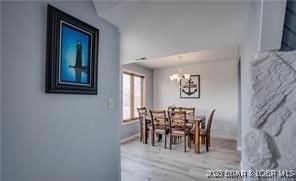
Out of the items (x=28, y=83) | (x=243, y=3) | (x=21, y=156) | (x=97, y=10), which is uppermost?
(x=243, y=3)

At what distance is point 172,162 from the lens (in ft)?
9.69

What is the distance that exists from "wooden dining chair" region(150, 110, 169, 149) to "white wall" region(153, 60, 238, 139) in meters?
1.70

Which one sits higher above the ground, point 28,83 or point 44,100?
point 28,83

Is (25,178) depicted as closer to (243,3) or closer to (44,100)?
(44,100)

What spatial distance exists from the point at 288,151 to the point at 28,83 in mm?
1695

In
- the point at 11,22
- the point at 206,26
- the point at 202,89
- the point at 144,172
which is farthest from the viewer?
the point at 202,89

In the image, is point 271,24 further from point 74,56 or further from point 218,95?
point 218,95

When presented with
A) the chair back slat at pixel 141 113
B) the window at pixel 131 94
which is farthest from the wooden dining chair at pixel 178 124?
the window at pixel 131 94

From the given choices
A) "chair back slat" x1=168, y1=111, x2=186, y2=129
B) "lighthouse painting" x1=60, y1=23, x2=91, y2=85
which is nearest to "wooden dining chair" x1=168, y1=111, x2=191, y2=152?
"chair back slat" x1=168, y1=111, x2=186, y2=129

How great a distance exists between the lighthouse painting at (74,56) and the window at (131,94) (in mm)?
3130

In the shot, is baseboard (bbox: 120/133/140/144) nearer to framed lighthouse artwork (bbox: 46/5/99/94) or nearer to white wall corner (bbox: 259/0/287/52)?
framed lighthouse artwork (bbox: 46/5/99/94)

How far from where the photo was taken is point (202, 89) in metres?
5.14

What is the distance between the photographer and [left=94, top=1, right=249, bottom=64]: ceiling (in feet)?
6.28

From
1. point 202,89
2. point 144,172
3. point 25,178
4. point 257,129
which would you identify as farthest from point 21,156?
point 202,89
